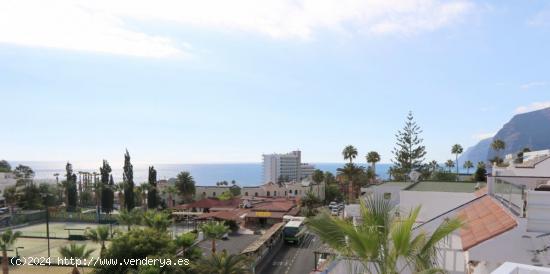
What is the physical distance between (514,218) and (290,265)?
2340 centimetres

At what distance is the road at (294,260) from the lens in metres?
27.5

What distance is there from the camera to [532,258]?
6.94 metres

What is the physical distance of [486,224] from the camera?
855 cm

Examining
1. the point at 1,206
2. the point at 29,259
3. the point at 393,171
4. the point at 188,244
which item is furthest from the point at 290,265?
the point at 1,206

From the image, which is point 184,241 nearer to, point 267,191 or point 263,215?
point 263,215

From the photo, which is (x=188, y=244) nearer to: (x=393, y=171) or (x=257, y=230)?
(x=257, y=230)

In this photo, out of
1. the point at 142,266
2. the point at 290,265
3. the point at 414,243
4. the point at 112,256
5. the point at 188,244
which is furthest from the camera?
the point at 290,265

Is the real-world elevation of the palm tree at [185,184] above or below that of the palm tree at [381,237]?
below

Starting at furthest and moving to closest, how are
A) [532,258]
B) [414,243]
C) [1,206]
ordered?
[1,206]
[532,258]
[414,243]

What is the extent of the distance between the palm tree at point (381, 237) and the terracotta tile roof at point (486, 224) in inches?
97.7

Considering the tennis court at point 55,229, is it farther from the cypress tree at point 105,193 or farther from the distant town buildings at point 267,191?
the distant town buildings at point 267,191

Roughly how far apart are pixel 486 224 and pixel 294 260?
23813mm

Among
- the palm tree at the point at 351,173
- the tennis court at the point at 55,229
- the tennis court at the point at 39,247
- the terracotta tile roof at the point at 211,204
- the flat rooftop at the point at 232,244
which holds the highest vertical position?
the palm tree at the point at 351,173

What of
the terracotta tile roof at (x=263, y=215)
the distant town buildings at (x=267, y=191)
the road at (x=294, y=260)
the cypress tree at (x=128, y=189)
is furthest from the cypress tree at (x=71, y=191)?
the road at (x=294, y=260)
